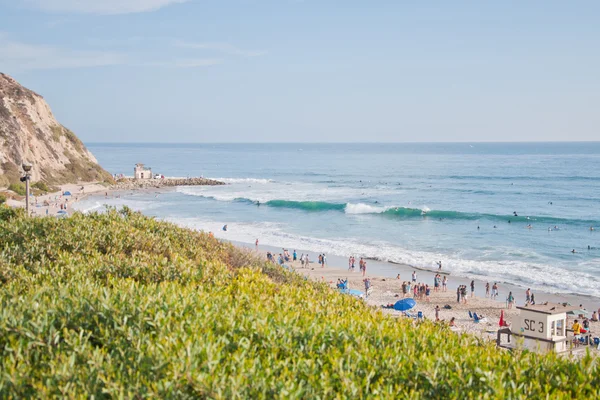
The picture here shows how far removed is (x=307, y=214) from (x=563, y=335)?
45.4 meters

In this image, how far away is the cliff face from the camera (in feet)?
210

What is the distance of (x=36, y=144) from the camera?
229 feet

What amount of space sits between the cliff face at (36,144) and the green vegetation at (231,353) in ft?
185

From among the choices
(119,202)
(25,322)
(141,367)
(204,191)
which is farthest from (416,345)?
(204,191)

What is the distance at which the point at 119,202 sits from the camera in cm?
6306

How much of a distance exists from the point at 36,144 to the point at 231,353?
7099 cm

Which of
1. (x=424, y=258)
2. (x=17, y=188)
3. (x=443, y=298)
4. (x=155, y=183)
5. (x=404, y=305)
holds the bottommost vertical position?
(x=443, y=298)

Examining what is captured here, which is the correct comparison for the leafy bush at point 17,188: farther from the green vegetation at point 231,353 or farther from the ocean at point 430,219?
the green vegetation at point 231,353

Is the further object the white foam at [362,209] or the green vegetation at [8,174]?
the white foam at [362,209]

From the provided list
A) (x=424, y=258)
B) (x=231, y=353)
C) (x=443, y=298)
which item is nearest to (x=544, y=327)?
(x=231, y=353)

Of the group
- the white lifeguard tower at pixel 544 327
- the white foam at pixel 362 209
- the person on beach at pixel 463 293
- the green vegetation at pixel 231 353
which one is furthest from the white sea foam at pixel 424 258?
the green vegetation at pixel 231 353

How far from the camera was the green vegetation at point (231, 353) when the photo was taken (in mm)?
5777

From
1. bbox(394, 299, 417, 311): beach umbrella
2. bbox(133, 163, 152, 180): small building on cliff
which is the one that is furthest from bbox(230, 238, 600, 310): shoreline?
bbox(133, 163, 152, 180): small building on cliff

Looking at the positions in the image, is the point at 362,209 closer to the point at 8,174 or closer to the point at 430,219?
the point at 430,219
